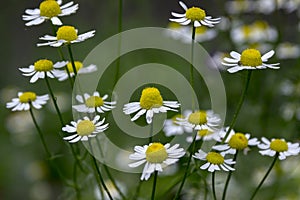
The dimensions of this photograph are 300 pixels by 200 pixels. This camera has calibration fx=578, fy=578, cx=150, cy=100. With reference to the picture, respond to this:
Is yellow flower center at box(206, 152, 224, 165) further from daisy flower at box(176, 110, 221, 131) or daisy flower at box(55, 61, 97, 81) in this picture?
daisy flower at box(55, 61, 97, 81)

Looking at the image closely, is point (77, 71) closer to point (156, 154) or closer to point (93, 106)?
point (93, 106)

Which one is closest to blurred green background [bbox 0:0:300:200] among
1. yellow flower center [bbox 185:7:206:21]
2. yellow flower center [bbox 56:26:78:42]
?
yellow flower center [bbox 56:26:78:42]

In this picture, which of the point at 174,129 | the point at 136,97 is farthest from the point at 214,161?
the point at 136,97

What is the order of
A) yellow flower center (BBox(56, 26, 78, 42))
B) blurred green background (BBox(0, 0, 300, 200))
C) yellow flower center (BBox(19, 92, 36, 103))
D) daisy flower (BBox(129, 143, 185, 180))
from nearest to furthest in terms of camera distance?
daisy flower (BBox(129, 143, 185, 180)) → yellow flower center (BBox(56, 26, 78, 42)) → yellow flower center (BBox(19, 92, 36, 103)) → blurred green background (BBox(0, 0, 300, 200))

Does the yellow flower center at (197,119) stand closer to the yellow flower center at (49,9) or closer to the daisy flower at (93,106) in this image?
the daisy flower at (93,106)

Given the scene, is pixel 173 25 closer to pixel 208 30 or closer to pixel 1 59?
pixel 208 30

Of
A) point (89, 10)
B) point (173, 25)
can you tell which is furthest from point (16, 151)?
point (89, 10)
